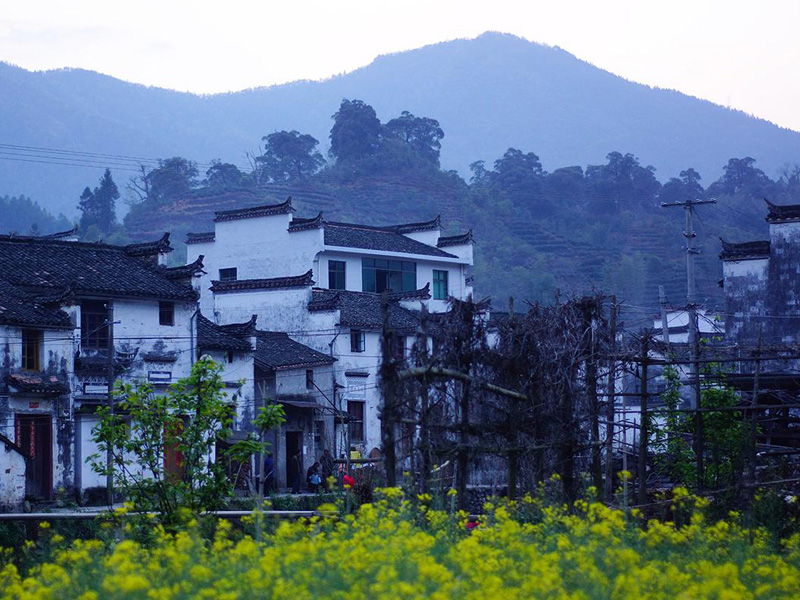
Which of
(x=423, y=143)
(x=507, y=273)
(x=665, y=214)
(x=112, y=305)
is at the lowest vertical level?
(x=112, y=305)

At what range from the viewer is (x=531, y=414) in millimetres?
16641

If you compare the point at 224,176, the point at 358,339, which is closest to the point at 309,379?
the point at 358,339

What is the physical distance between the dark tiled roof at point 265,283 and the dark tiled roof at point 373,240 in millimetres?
4104

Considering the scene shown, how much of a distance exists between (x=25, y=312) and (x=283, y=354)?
40.5 feet

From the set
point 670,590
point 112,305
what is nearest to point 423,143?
point 112,305

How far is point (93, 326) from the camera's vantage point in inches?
1391

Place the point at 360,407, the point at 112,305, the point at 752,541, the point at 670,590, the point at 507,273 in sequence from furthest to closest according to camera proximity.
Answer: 1. the point at 507,273
2. the point at 360,407
3. the point at 112,305
4. the point at 752,541
5. the point at 670,590

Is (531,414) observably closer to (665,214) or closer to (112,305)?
(112,305)

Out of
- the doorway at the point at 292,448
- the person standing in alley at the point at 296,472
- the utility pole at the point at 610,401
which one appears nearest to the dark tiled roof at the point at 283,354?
the doorway at the point at 292,448

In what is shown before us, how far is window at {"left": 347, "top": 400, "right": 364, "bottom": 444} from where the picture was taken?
4550 cm

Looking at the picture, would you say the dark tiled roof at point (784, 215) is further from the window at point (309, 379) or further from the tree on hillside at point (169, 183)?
the tree on hillside at point (169, 183)

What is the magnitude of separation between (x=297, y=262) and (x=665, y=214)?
244 feet

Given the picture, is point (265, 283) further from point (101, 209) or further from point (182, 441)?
point (101, 209)

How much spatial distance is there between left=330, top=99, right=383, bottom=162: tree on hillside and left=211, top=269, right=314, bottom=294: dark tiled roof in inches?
2626
